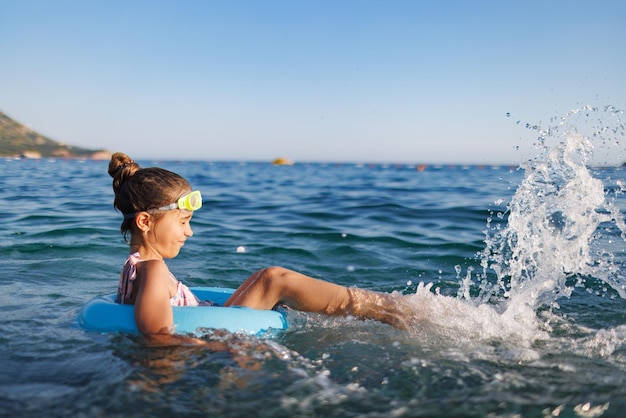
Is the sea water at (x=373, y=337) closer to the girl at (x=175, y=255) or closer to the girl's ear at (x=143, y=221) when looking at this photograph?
the girl at (x=175, y=255)

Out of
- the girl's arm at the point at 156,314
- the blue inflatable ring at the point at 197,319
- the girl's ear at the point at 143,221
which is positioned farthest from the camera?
the girl's ear at the point at 143,221

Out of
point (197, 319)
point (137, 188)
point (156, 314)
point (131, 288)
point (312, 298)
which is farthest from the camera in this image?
point (312, 298)

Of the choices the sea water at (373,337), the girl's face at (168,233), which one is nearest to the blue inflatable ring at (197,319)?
the sea water at (373,337)

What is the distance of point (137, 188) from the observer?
3.72m

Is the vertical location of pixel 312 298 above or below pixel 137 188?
below

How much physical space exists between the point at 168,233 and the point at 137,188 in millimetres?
364

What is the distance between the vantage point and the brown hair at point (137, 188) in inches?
147

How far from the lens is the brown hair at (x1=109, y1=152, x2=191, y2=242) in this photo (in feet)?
12.2

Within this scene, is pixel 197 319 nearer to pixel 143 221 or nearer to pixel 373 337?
pixel 143 221

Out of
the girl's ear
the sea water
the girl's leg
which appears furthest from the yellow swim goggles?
the sea water

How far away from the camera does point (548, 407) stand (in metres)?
2.63

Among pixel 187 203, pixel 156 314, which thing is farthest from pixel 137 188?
pixel 156 314

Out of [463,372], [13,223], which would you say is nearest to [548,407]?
[463,372]

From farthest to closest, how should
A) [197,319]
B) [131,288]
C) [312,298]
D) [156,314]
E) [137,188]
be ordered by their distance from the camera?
1. [312,298]
2. [137,188]
3. [131,288]
4. [197,319]
5. [156,314]
